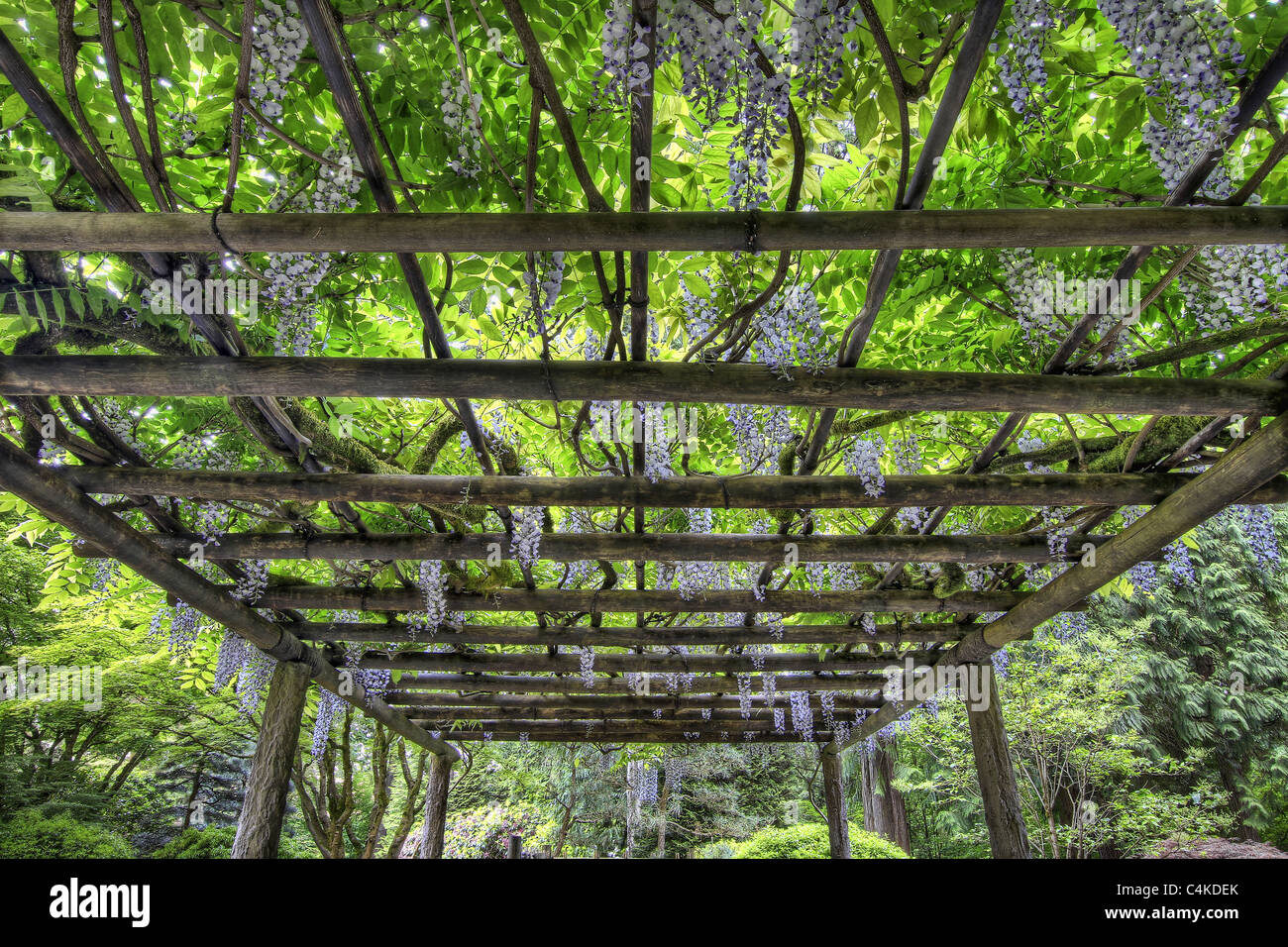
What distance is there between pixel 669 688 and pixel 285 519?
4.09m

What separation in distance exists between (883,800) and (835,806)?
7.01 meters

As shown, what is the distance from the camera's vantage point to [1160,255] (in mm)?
2184

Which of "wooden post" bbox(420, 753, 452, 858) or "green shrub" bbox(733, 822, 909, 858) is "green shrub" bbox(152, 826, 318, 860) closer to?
"wooden post" bbox(420, 753, 452, 858)

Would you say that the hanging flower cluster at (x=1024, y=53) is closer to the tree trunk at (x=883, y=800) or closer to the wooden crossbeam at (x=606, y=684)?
the wooden crossbeam at (x=606, y=684)

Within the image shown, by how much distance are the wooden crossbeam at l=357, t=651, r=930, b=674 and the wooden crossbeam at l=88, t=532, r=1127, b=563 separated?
6.92 ft

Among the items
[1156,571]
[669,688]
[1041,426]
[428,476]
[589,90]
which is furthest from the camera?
[669,688]

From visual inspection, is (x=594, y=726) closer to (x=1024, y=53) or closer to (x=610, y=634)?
(x=610, y=634)

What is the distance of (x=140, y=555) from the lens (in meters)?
3.08

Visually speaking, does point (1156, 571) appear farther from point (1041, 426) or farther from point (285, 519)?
point (285, 519)

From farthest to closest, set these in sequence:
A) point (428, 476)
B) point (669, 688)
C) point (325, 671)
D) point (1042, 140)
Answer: point (669, 688) < point (325, 671) < point (428, 476) < point (1042, 140)

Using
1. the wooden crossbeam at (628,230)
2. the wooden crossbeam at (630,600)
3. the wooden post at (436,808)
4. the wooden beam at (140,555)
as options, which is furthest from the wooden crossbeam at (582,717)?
the wooden crossbeam at (628,230)

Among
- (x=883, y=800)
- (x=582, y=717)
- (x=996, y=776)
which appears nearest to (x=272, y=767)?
(x=582, y=717)

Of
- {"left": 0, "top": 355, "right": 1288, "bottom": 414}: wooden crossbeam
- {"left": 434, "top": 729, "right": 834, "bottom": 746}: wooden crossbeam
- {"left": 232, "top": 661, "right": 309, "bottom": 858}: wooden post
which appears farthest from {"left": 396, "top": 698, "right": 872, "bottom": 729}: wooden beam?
{"left": 0, "top": 355, "right": 1288, "bottom": 414}: wooden crossbeam
